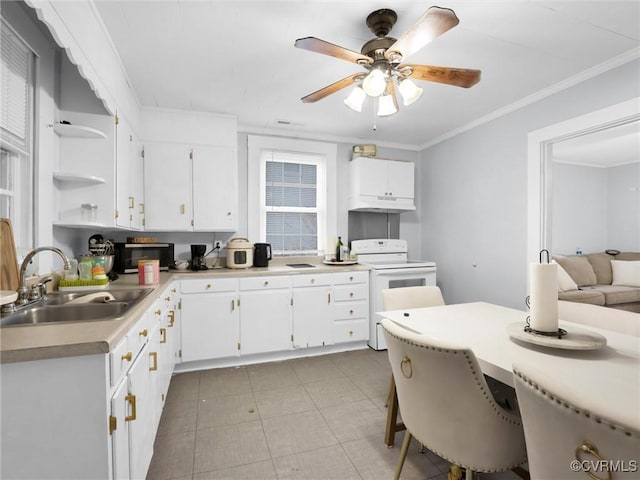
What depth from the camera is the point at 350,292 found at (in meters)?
3.35

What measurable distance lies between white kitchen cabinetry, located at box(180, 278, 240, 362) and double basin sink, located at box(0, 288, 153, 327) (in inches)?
39.9

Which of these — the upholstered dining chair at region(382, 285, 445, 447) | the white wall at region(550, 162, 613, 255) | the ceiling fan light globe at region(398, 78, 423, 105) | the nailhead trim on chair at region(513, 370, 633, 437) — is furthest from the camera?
the white wall at region(550, 162, 613, 255)

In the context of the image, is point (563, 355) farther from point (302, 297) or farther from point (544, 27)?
point (302, 297)

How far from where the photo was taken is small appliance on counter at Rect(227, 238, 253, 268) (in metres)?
3.18

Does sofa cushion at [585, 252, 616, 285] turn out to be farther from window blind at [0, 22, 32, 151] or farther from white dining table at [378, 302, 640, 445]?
window blind at [0, 22, 32, 151]

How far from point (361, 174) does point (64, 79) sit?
2755mm

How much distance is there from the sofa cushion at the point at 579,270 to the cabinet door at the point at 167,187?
473cm

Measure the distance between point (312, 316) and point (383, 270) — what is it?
0.91m

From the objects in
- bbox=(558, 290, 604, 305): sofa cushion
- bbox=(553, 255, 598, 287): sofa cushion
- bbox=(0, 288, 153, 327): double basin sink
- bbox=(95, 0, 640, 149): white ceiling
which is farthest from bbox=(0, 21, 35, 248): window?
bbox=(553, 255, 598, 287): sofa cushion

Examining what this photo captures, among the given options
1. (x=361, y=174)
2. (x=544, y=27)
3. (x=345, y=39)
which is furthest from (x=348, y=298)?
(x=544, y=27)

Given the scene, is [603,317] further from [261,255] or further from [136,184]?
[136,184]

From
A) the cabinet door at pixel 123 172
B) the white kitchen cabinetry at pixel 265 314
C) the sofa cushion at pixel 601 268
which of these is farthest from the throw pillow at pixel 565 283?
the cabinet door at pixel 123 172

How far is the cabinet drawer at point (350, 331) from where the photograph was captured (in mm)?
3285

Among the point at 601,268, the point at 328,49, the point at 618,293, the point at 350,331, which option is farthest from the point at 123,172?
the point at 601,268
